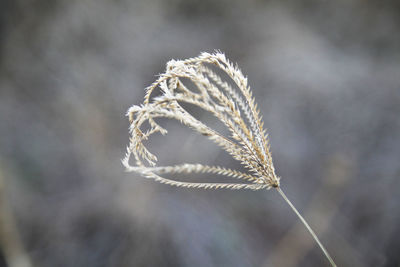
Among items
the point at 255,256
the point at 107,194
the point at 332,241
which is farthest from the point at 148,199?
the point at 332,241

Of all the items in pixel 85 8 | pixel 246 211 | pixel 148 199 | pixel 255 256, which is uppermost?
pixel 85 8

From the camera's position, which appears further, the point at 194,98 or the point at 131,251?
the point at 131,251

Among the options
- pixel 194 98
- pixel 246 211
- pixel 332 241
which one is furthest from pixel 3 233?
pixel 332 241

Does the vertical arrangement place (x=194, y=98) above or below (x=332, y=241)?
Result: above

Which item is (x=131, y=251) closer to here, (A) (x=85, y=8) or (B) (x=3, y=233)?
(B) (x=3, y=233)

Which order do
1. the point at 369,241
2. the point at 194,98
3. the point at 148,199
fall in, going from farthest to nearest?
1. the point at 148,199
2. the point at 369,241
3. the point at 194,98

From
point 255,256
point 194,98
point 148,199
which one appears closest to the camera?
point 194,98

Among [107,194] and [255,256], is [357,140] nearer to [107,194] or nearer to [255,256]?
[255,256]
